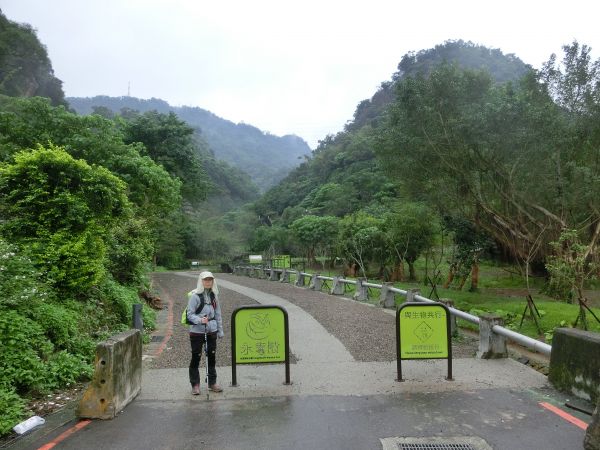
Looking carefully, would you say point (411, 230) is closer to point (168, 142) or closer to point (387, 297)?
point (387, 297)

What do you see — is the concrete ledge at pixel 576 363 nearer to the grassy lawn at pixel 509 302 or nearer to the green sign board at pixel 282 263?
the grassy lawn at pixel 509 302

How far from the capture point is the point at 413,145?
1775cm

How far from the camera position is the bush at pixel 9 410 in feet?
15.8

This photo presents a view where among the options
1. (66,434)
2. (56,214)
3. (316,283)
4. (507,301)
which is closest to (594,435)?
(66,434)

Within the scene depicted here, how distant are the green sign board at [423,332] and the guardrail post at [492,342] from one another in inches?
65.7

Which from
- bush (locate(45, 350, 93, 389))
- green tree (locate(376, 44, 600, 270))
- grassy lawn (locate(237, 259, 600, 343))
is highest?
green tree (locate(376, 44, 600, 270))

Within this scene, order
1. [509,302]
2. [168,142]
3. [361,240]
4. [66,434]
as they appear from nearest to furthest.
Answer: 1. [66,434]
2. [509,302]
3. [361,240]
4. [168,142]

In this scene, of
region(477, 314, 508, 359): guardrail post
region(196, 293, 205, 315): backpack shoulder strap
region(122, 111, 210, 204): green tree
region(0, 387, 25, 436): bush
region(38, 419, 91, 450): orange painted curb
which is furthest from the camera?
region(122, 111, 210, 204): green tree

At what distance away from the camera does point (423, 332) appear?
669cm

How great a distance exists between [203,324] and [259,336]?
2.80ft

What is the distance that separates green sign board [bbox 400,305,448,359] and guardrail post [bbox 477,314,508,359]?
5.47 ft

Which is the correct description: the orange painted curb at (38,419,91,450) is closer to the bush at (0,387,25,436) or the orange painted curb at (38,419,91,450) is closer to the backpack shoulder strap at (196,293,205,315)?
the bush at (0,387,25,436)

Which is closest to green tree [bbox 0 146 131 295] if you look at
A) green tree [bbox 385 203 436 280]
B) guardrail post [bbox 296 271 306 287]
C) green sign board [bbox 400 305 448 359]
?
green sign board [bbox 400 305 448 359]

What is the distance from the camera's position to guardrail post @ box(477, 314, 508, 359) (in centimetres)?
797
